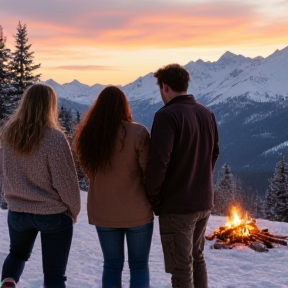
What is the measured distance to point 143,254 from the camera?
4492 millimetres

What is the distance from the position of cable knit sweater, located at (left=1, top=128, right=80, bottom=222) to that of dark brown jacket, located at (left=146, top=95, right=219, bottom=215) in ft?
2.23

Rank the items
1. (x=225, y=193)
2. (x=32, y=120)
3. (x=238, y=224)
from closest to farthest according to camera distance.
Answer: (x=32, y=120) → (x=238, y=224) → (x=225, y=193)

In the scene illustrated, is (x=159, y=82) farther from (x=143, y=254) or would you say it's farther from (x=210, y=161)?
(x=143, y=254)

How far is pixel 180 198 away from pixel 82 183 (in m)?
35.0

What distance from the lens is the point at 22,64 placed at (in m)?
34.6

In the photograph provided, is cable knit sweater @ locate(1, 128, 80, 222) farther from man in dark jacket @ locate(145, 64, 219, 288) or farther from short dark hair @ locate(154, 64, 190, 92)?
short dark hair @ locate(154, 64, 190, 92)

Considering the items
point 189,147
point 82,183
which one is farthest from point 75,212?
point 82,183

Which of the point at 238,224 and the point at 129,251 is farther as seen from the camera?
the point at 238,224

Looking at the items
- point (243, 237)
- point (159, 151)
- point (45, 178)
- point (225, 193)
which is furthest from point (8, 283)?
point (225, 193)

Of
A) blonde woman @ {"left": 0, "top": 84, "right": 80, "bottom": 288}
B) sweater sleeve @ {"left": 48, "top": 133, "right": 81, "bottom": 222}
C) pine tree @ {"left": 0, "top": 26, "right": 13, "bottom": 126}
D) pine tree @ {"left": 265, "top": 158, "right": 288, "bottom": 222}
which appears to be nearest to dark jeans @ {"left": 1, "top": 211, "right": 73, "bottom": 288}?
blonde woman @ {"left": 0, "top": 84, "right": 80, "bottom": 288}

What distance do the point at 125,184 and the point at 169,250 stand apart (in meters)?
0.76

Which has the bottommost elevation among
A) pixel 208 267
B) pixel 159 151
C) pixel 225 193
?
pixel 225 193

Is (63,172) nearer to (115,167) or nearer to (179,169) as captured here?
(115,167)

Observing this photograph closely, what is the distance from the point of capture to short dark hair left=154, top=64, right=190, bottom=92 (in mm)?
4441
